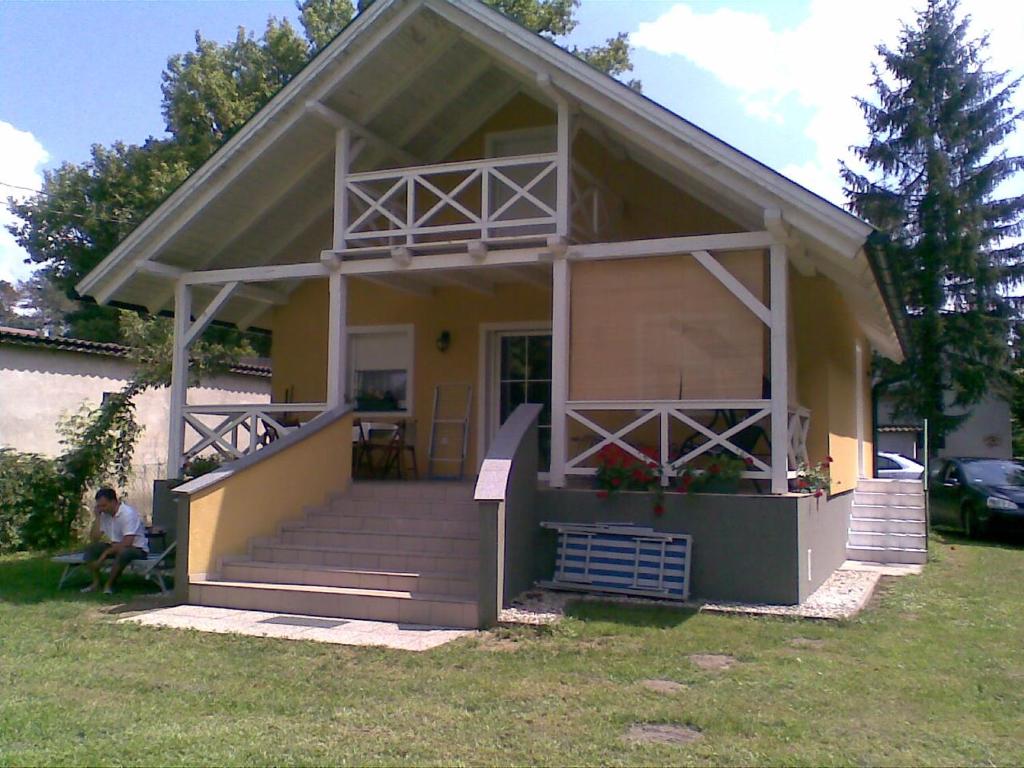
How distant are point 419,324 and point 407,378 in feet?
2.51

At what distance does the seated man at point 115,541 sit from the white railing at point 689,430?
4484 millimetres

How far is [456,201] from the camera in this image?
12094 millimetres

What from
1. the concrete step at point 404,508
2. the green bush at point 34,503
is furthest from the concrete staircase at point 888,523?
the green bush at point 34,503

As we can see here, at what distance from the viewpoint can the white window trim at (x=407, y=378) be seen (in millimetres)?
13086

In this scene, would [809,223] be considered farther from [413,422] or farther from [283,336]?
[283,336]

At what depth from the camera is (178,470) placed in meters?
11.7

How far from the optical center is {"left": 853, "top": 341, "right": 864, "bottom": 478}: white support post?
1554 centimetres

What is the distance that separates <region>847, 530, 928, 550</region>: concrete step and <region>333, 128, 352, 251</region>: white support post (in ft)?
26.1

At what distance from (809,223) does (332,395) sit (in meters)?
5.65

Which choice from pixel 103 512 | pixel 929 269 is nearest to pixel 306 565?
pixel 103 512

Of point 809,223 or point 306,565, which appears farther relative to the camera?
point 306,565

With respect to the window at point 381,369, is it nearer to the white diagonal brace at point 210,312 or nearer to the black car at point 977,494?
the white diagonal brace at point 210,312

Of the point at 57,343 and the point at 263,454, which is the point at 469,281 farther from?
the point at 57,343

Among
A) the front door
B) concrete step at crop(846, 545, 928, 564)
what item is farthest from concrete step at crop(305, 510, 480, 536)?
concrete step at crop(846, 545, 928, 564)
